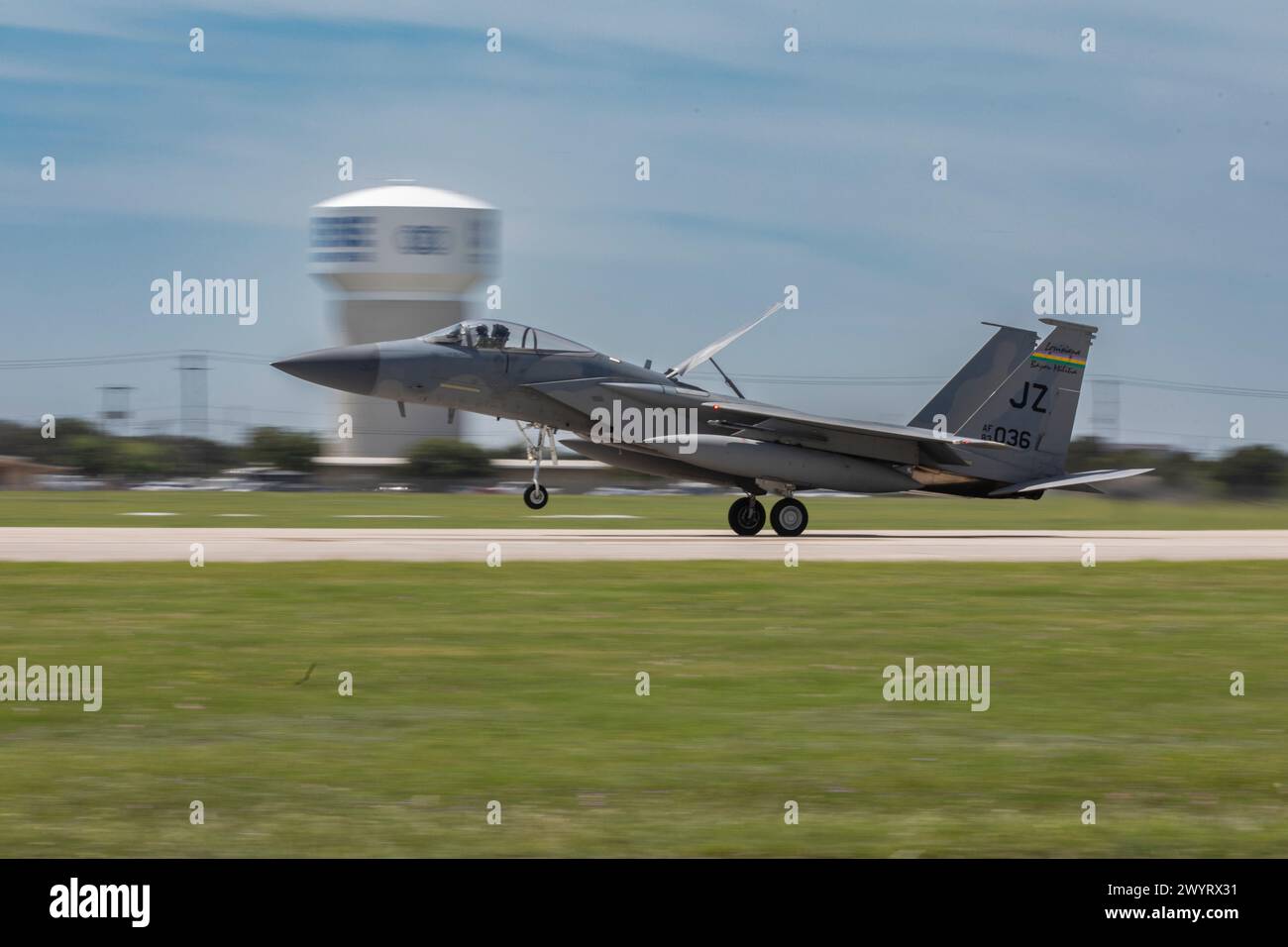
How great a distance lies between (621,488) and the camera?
54844 millimetres

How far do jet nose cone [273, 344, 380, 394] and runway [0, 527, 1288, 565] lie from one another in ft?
8.58

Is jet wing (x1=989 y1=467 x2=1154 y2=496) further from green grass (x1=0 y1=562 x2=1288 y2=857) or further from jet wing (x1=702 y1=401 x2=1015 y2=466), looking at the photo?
green grass (x1=0 y1=562 x2=1288 y2=857)

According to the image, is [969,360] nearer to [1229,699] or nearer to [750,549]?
[750,549]

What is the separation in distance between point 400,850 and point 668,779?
6.00ft

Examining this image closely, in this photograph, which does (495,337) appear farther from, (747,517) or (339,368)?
(747,517)

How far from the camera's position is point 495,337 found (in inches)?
990

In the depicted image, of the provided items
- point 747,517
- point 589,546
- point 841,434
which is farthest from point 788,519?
point 589,546

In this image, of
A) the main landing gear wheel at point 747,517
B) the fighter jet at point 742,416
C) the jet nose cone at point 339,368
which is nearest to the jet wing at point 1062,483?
the fighter jet at point 742,416

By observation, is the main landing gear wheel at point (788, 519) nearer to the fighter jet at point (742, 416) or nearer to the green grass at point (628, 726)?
the fighter jet at point (742, 416)

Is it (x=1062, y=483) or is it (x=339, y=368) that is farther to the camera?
(x=1062, y=483)

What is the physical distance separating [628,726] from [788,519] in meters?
17.1

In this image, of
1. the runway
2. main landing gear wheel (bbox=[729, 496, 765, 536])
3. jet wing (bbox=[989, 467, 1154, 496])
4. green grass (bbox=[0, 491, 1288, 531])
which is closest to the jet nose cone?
the runway

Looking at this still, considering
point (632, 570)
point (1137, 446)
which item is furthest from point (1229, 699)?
point (1137, 446)

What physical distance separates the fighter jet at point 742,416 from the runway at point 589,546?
1.12 m
